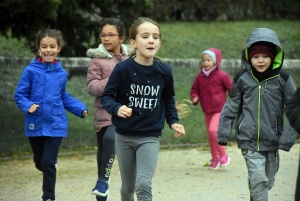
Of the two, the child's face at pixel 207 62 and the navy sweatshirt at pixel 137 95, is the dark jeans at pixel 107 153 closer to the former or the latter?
the navy sweatshirt at pixel 137 95

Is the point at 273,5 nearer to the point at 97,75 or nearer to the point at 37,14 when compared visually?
the point at 37,14

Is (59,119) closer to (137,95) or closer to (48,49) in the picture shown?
(48,49)

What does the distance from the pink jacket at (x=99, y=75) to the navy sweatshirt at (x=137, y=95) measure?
1.36m

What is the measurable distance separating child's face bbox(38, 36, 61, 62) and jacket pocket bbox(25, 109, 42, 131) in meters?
0.52

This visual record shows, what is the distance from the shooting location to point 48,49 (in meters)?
7.35

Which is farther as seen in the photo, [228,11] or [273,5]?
[228,11]

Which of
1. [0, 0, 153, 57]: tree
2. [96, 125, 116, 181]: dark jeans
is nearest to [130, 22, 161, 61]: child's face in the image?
[96, 125, 116, 181]: dark jeans

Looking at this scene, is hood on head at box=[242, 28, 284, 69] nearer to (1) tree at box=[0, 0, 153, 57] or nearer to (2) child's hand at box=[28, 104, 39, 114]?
(2) child's hand at box=[28, 104, 39, 114]

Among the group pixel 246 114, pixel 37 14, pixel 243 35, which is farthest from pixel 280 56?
pixel 243 35

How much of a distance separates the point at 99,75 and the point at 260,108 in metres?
1.89

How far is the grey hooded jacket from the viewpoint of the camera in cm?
624

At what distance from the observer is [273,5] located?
724 inches

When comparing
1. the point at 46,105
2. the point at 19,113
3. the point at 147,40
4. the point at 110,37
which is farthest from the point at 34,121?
the point at 19,113

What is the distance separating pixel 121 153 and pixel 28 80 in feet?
5.50
